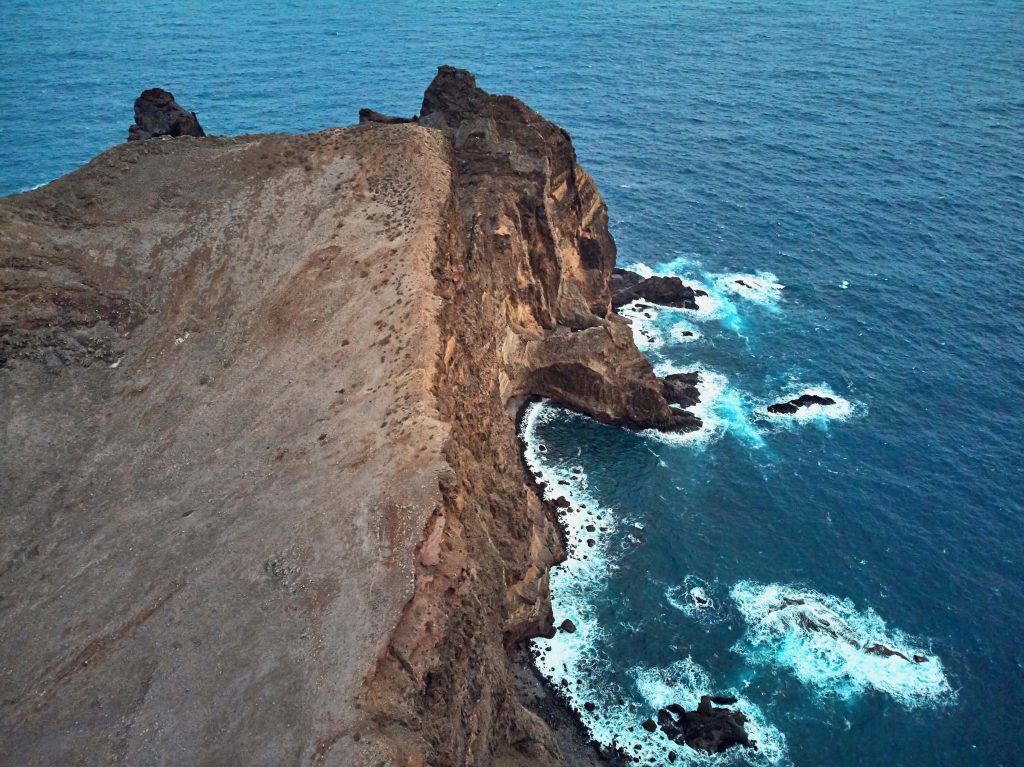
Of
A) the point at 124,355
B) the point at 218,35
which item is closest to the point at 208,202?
the point at 124,355

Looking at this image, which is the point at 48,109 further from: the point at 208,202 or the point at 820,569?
the point at 820,569

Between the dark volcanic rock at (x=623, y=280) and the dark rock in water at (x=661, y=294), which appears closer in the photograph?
the dark rock in water at (x=661, y=294)

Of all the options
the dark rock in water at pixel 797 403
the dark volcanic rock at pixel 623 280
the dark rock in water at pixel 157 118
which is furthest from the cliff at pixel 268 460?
the dark rock in water at pixel 797 403

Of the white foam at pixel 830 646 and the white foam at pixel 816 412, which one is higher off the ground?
the white foam at pixel 816 412

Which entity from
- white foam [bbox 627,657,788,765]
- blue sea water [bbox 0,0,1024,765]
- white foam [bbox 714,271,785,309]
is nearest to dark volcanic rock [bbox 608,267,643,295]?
blue sea water [bbox 0,0,1024,765]

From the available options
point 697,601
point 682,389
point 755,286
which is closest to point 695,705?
point 697,601

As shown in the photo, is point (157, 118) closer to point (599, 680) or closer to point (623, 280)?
point (623, 280)

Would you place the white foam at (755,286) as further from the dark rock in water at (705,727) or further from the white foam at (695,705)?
the dark rock in water at (705,727)
